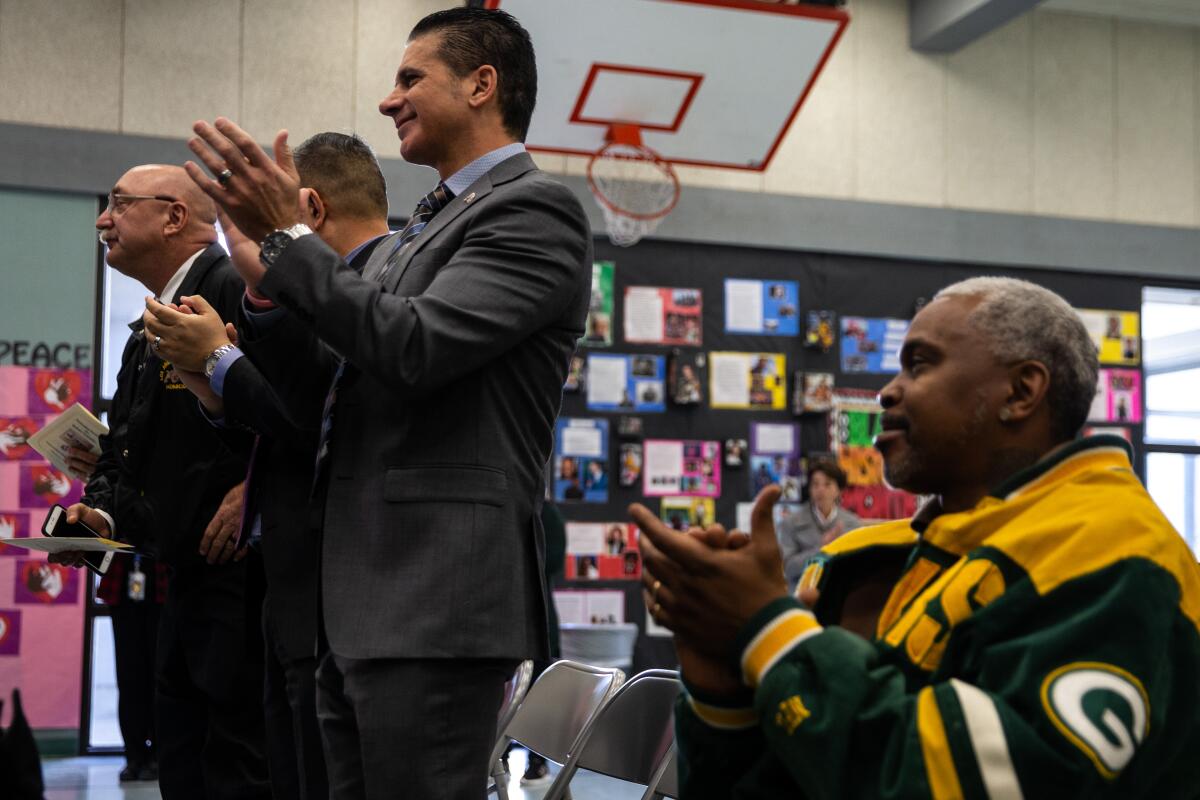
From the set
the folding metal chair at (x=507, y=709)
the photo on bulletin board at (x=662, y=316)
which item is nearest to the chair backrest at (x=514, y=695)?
the folding metal chair at (x=507, y=709)

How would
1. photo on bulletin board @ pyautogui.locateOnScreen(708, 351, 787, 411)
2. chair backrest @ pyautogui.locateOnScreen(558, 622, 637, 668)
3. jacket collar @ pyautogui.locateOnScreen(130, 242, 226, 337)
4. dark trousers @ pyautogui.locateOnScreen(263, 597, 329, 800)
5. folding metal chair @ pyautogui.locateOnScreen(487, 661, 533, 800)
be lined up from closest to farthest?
dark trousers @ pyautogui.locateOnScreen(263, 597, 329, 800)
folding metal chair @ pyautogui.locateOnScreen(487, 661, 533, 800)
jacket collar @ pyautogui.locateOnScreen(130, 242, 226, 337)
chair backrest @ pyautogui.locateOnScreen(558, 622, 637, 668)
photo on bulletin board @ pyautogui.locateOnScreen(708, 351, 787, 411)

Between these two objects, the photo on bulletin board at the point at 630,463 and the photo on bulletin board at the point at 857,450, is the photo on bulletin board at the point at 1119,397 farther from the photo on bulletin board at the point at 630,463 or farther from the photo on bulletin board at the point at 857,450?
the photo on bulletin board at the point at 630,463

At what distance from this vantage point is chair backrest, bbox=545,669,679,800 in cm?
246

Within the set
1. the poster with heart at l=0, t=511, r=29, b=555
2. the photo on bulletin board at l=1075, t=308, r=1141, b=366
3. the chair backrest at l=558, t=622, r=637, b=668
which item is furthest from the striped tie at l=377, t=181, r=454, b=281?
the photo on bulletin board at l=1075, t=308, r=1141, b=366

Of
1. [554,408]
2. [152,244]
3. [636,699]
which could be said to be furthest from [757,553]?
[152,244]

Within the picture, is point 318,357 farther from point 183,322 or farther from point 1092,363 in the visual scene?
point 1092,363

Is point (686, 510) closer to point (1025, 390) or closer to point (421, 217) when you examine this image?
point (421, 217)

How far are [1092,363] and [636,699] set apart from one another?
55.1 inches

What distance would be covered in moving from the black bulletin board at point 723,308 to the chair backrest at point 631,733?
4902 millimetres

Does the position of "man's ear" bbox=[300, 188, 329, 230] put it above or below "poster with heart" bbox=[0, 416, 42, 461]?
above

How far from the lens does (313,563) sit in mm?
2248

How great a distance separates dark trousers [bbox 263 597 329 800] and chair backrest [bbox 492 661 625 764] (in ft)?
1.74

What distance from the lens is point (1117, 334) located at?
27.8 feet

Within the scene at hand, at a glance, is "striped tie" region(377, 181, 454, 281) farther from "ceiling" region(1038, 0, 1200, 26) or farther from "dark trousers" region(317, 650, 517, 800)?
"ceiling" region(1038, 0, 1200, 26)
